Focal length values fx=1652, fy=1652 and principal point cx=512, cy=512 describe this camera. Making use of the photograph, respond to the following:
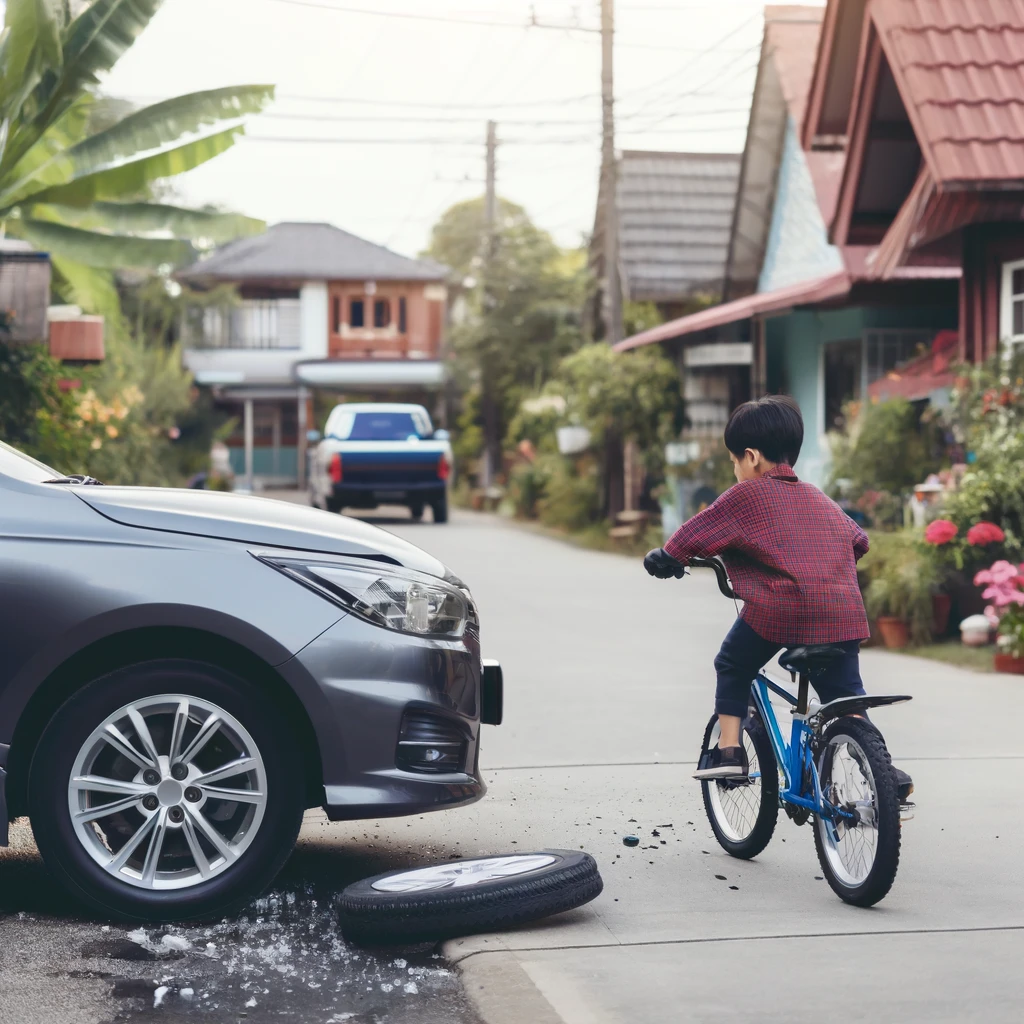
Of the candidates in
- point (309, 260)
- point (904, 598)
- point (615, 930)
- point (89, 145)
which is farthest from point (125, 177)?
point (309, 260)

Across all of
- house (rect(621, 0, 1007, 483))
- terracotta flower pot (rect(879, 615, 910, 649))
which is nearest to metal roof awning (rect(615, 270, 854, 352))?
house (rect(621, 0, 1007, 483))

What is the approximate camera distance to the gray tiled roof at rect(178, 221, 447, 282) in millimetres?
52125

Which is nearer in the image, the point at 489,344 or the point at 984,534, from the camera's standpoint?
the point at 984,534

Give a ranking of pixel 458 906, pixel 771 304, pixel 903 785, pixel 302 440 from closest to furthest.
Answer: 1. pixel 458 906
2. pixel 903 785
3. pixel 771 304
4. pixel 302 440

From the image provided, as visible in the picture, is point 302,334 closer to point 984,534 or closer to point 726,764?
point 984,534

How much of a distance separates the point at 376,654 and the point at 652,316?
23.5 meters

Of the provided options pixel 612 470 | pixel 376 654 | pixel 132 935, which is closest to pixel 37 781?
pixel 132 935

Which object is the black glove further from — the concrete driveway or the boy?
the concrete driveway

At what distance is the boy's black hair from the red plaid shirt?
2.9 inches

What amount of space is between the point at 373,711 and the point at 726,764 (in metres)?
1.32

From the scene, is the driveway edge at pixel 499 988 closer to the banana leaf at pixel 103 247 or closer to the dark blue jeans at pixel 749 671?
the dark blue jeans at pixel 749 671

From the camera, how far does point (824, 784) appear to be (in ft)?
16.8

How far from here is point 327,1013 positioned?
4.04m

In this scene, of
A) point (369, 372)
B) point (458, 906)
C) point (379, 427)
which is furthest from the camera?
point (369, 372)
